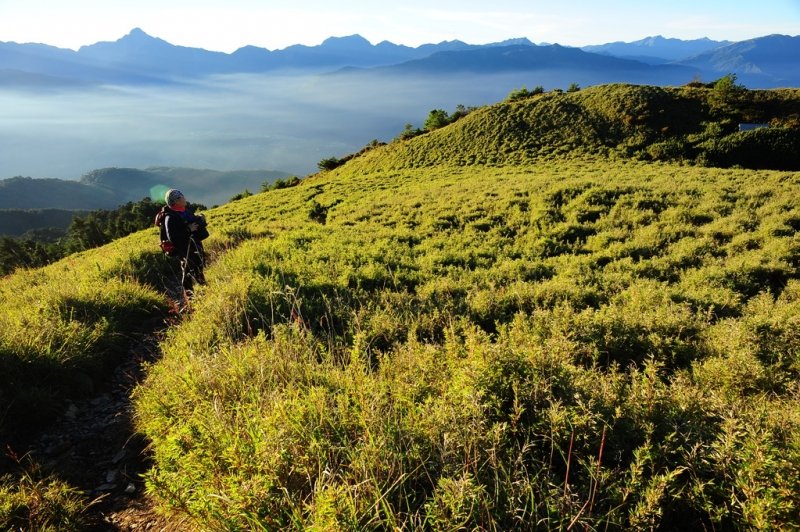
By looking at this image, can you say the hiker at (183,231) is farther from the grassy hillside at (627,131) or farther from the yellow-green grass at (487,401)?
the grassy hillside at (627,131)

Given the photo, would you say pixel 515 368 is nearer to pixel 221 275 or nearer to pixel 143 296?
pixel 221 275

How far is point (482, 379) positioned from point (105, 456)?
4052 millimetres

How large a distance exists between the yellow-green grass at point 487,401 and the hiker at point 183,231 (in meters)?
0.53

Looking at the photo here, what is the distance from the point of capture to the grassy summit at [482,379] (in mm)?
2523

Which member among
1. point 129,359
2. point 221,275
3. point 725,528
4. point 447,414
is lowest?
point 129,359

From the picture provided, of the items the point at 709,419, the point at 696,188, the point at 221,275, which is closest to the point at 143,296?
the point at 221,275

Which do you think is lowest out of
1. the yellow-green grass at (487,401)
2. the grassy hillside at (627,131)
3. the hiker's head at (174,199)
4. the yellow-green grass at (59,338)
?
the yellow-green grass at (59,338)

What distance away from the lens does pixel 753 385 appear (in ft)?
13.6

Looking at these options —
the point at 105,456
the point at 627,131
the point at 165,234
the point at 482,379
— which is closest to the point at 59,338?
the point at 105,456

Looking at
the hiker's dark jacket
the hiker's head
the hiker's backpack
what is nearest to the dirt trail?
the hiker's backpack

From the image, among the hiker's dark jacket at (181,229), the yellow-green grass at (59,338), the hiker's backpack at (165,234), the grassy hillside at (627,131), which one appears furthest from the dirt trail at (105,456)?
the grassy hillside at (627,131)

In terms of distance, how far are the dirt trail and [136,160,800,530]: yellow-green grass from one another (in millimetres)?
354

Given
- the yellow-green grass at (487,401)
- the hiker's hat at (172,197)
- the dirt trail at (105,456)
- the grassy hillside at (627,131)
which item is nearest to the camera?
the yellow-green grass at (487,401)

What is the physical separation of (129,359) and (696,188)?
65.0 ft
